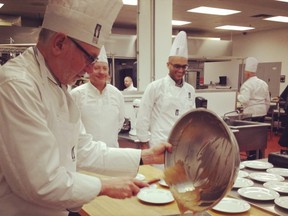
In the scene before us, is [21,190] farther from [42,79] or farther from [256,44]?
[256,44]

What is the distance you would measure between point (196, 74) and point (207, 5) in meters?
1.54

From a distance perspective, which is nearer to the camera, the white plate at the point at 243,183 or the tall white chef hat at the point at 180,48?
the white plate at the point at 243,183

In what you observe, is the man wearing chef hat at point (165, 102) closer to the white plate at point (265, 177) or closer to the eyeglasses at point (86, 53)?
the white plate at point (265, 177)

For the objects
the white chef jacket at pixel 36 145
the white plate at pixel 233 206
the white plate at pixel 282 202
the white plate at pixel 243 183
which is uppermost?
the white chef jacket at pixel 36 145

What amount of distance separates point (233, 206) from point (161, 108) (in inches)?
68.1

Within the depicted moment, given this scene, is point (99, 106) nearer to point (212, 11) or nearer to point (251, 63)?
point (251, 63)

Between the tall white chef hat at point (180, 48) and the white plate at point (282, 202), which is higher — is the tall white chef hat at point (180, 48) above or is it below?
above

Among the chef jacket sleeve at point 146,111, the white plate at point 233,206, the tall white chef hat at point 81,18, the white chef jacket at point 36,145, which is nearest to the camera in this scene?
the white chef jacket at point 36,145

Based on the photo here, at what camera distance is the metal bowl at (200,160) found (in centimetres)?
114

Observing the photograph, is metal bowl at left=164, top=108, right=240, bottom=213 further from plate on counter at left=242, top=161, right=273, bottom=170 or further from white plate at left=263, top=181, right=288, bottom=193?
plate on counter at left=242, top=161, right=273, bottom=170

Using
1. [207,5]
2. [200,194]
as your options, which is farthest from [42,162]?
[207,5]

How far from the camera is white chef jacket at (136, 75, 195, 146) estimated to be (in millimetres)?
3045

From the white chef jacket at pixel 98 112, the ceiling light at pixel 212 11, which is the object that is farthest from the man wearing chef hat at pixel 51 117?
the ceiling light at pixel 212 11

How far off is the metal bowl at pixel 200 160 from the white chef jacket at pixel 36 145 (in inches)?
13.8
